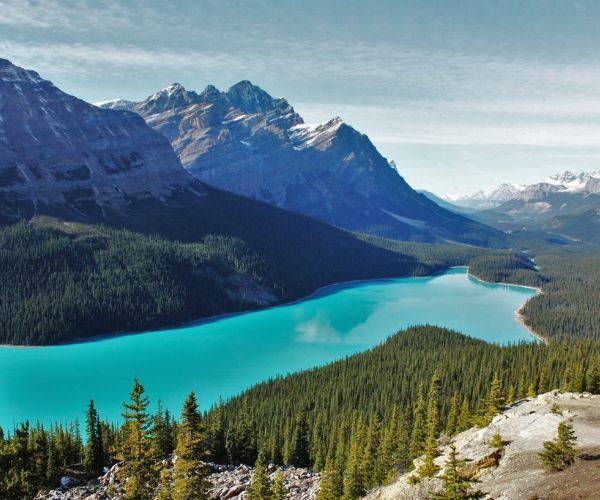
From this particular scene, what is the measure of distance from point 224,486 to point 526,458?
3137cm

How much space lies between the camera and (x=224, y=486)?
52.7 metres

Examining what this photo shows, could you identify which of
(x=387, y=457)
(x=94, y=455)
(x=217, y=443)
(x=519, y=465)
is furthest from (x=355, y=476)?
(x=94, y=455)

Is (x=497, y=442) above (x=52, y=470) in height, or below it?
above

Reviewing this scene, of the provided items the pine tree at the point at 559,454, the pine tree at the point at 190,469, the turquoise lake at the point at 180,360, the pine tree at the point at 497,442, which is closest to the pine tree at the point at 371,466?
the pine tree at the point at 497,442

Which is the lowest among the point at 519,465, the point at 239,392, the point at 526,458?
the point at 239,392

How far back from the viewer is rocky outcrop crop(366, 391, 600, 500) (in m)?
27.1

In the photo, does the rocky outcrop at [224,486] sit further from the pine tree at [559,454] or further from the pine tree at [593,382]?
the pine tree at [593,382]

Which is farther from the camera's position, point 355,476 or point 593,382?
point 593,382

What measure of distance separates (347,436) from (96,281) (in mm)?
133606

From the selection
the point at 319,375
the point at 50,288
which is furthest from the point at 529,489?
the point at 50,288

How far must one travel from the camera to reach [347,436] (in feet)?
231

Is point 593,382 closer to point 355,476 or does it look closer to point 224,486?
point 355,476

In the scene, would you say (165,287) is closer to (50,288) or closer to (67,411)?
(50,288)

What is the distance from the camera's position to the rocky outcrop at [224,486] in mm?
50969
